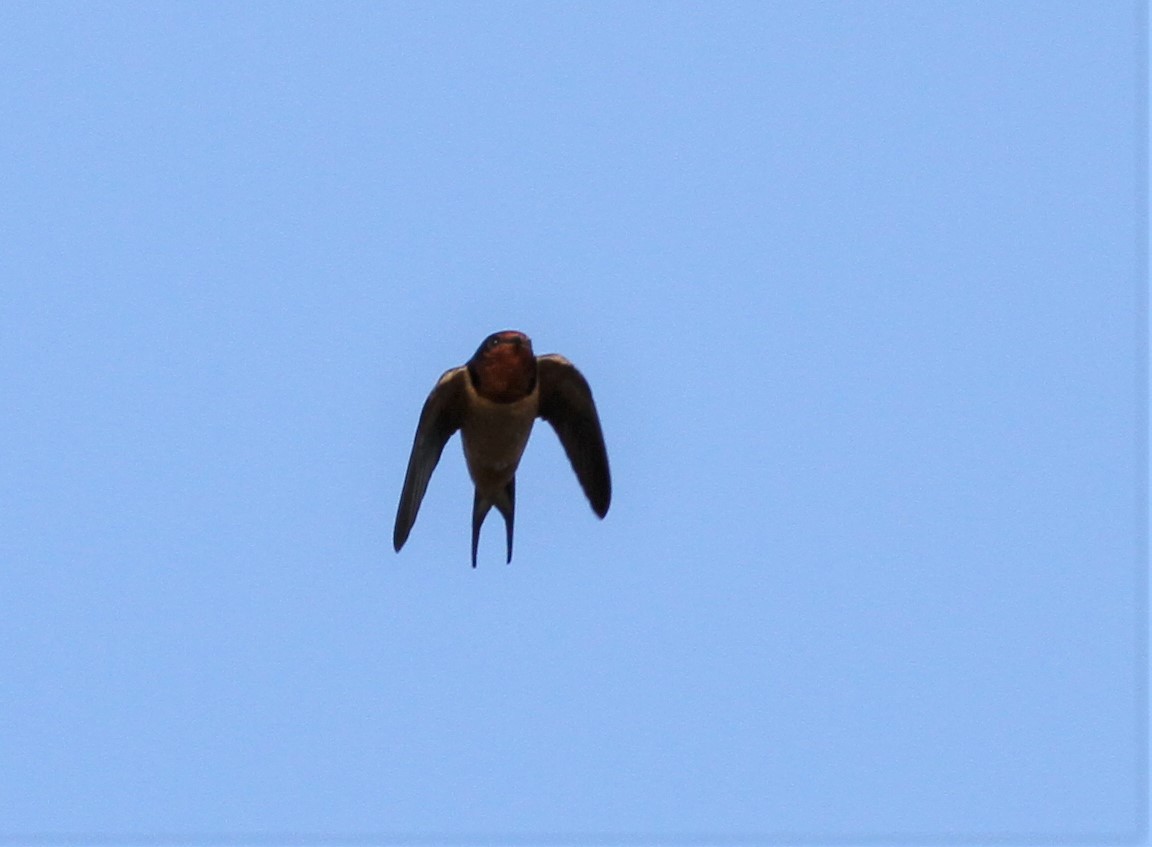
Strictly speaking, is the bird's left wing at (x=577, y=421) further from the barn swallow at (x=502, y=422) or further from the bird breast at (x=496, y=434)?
the bird breast at (x=496, y=434)

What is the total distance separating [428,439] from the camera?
686 cm

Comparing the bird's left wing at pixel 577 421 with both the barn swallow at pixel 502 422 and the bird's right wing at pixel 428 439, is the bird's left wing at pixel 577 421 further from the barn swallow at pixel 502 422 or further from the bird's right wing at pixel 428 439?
the bird's right wing at pixel 428 439

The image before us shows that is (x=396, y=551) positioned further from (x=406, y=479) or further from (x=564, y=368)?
(x=564, y=368)

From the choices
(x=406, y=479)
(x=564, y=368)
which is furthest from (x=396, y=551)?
(x=564, y=368)

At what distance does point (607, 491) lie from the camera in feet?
23.6

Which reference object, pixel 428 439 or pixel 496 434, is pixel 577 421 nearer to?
pixel 496 434

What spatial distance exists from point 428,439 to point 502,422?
279mm

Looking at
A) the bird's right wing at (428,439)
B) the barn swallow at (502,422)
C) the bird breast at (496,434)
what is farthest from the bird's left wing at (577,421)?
the bird's right wing at (428,439)

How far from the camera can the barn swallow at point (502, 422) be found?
6668 mm

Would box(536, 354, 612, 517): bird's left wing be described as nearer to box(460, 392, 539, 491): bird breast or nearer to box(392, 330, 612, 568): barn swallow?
box(392, 330, 612, 568): barn swallow

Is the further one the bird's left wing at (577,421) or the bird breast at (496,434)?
the bird's left wing at (577,421)

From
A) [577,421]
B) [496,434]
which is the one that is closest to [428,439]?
[496,434]

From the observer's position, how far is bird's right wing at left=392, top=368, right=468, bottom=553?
6.68 meters

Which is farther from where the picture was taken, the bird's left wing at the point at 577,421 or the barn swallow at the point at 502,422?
the bird's left wing at the point at 577,421
